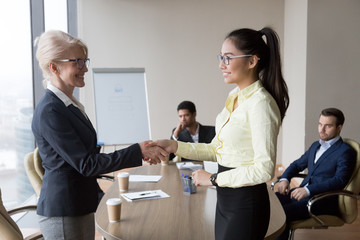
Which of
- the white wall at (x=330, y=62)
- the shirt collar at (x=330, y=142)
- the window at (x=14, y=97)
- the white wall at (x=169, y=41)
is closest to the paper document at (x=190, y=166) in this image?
the shirt collar at (x=330, y=142)

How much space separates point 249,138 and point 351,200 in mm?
1689

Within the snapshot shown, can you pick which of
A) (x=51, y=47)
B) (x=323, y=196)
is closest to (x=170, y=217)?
(x=51, y=47)

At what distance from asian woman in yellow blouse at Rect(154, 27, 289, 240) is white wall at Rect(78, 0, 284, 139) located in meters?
5.22

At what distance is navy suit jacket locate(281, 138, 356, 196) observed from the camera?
2623 millimetres

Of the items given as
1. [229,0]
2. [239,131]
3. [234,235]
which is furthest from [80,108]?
[229,0]

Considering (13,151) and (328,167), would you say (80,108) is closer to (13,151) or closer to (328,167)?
(328,167)

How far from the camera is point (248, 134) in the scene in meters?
1.29

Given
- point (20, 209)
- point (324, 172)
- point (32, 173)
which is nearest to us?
point (20, 209)

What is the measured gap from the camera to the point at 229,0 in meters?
6.57

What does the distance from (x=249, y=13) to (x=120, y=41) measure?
253 centimetres

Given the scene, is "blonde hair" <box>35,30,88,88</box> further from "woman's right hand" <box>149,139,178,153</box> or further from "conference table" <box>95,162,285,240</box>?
"conference table" <box>95,162,285,240</box>

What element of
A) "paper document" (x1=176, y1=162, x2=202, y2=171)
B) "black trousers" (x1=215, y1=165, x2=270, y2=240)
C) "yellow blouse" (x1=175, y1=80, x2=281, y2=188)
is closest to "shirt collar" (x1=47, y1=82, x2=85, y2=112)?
"yellow blouse" (x1=175, y1=80, x2=281, y2=188)

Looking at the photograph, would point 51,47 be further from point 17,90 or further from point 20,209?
point 17,90

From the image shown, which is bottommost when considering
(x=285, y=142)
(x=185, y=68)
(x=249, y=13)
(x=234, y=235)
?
(x=285, y=142)
